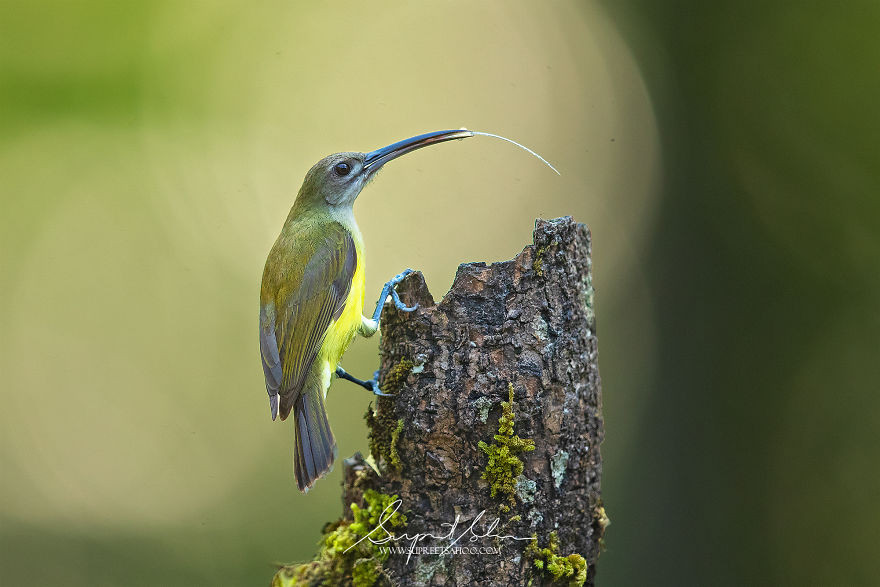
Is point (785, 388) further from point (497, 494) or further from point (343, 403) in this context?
point (343, 403)

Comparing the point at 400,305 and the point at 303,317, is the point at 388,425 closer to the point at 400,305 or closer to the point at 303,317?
the point at 400,305

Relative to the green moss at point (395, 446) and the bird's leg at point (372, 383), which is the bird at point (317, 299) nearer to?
the bird's leg at point (372, 383)

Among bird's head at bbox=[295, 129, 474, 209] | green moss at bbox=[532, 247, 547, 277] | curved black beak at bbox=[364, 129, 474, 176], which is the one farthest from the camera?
bird's head at bbox=[295, 129, 474, 209]

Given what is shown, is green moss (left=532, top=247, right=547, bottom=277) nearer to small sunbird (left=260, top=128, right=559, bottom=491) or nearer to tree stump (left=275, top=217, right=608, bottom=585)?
tree stump (left=275, top=217, right=608, bottom=585)

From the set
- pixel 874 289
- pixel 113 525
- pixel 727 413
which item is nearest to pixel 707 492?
pixel 727 413

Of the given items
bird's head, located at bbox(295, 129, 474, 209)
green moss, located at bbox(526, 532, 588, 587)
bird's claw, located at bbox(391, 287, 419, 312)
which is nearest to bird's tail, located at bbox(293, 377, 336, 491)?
bird's claw, located at bbox(391, 287, 419, 312)

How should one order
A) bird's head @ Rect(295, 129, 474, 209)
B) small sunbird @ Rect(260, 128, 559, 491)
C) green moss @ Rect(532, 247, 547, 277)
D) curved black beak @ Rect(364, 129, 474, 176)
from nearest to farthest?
green moss @ Rect(532, 247, 547, 277), small sunbird @ Rect(260, 128, 559, 491), curved black beak @ Rect(364, 129, 474, 176), bird's head @ Rect(295, 129, 474, 209)

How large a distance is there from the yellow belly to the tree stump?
2.72ft

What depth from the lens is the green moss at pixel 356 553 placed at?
2.69 m

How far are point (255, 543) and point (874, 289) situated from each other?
256 inches

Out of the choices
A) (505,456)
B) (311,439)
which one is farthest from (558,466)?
(311,439)

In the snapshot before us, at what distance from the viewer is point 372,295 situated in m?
4.16

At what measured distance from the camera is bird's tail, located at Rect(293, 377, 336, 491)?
314 cm

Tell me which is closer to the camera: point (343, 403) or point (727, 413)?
point (727, 413)
